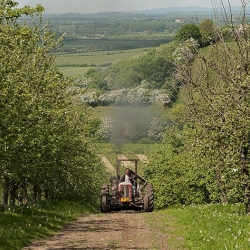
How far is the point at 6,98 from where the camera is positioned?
17625mm

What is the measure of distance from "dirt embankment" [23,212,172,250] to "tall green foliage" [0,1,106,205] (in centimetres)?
316

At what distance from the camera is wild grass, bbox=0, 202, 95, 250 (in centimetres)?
1430

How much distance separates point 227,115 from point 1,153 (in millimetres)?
8094

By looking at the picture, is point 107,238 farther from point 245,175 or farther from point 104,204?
point 104,204

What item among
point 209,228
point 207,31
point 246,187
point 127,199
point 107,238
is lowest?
point 127,199

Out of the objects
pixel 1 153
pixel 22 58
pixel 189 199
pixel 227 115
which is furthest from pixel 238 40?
pixel 189 199

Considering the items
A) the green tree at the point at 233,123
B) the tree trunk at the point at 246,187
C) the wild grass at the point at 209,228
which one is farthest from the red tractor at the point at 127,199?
the tree trunk at the point at 246,187

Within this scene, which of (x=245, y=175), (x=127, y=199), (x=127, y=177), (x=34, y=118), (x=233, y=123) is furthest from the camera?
(x=127, y=177)

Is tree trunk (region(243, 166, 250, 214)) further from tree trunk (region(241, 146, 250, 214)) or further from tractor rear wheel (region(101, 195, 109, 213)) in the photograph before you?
tractor rear wheel (region(101, 195, 109, 213))

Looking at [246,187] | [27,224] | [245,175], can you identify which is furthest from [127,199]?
[245,175]

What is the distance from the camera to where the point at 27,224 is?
17234 mm

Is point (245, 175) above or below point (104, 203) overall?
above

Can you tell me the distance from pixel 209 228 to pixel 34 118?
9295 mm

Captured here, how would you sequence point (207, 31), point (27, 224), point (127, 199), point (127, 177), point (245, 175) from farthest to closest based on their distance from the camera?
point (207, 31) → point (127, 177) → point (127, 199) → point (27, 224) → point (245, 175)
